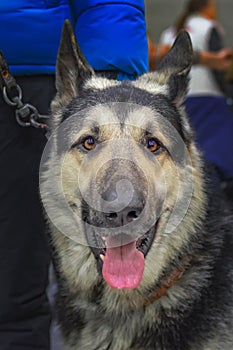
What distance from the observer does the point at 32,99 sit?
296cm

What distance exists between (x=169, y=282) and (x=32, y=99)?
1.06m

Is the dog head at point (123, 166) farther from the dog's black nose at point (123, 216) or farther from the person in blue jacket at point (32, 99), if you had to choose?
the person in blue jacket at point (32, 99)

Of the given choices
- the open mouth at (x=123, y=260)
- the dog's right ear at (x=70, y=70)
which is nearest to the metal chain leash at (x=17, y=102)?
the dog's right ear at (x=70, y=70)

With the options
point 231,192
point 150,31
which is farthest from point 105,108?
point 150,31

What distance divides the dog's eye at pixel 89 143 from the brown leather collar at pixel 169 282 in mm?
659

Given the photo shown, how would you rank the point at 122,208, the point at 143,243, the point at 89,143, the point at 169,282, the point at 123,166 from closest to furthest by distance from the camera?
the point at 122,208 < the point at 123,166 < the point at 143,243 < the point at 89,143 < the point at 169,282

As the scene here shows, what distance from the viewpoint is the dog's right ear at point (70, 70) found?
107 inches

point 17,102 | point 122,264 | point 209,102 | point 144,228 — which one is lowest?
point 209,102

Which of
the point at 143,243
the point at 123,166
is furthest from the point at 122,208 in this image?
the point at 143,243

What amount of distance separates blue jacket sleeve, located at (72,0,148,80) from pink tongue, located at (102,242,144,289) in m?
0.87

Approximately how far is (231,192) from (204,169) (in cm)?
39

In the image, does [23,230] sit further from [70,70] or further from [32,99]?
[70,70]

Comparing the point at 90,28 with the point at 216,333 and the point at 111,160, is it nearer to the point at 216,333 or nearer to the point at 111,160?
the point at 111,160

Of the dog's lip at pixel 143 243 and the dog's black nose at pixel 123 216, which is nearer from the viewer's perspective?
the dog's black nose at pixel 123 216
